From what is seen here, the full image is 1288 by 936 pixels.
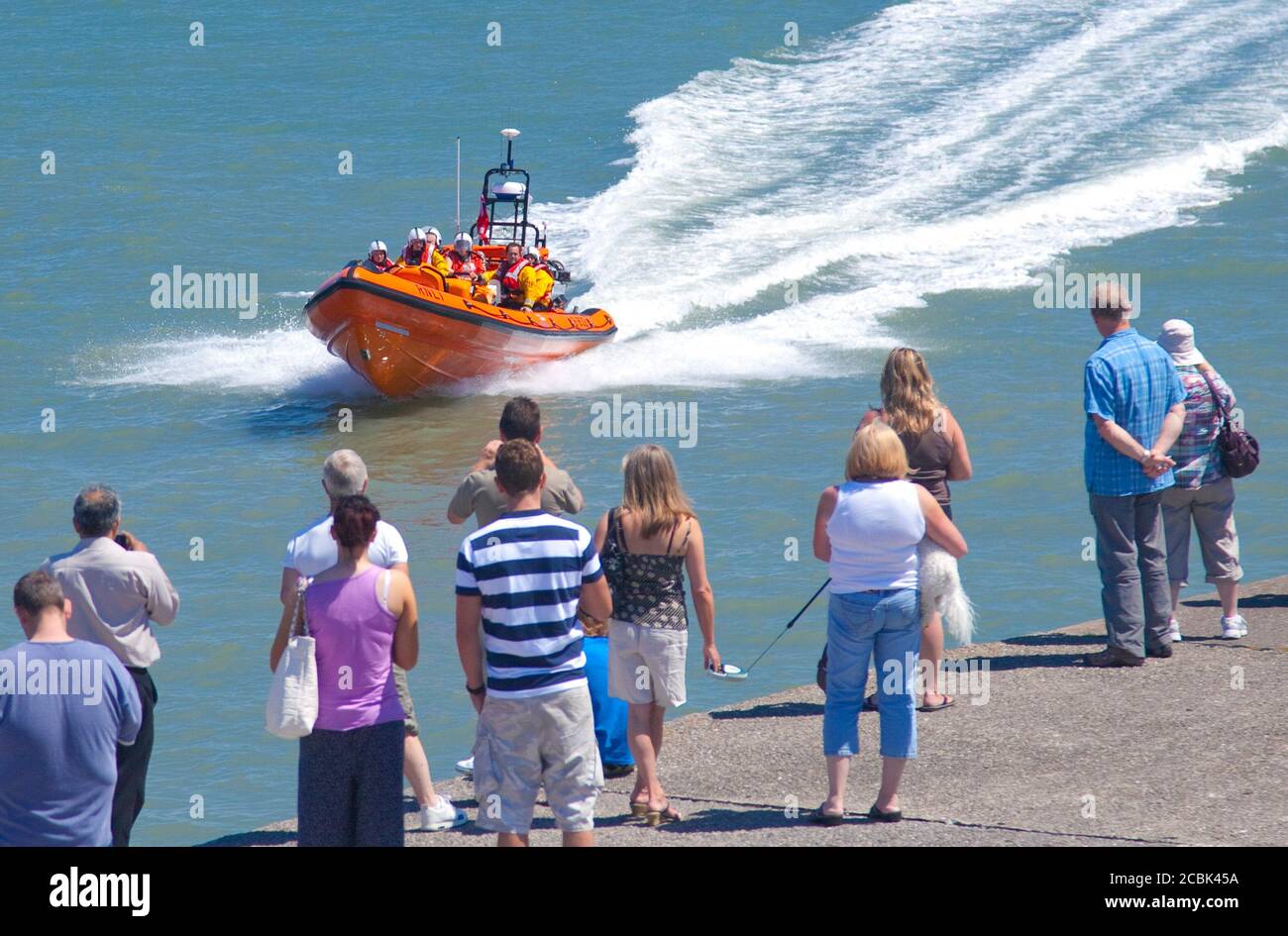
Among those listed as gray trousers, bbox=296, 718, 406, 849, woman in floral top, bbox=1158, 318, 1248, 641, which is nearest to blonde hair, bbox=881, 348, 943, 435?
woman in floral top, bbox=1158, 318, 1248, 641

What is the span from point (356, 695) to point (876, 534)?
5.79 ft

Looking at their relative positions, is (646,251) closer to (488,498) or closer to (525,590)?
(488,498)

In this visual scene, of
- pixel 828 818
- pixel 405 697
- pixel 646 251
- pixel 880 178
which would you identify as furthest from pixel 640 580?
pixel 880 178

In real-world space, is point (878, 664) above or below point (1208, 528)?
below

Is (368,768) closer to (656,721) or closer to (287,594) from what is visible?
(287,594)

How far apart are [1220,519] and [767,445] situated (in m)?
8.27

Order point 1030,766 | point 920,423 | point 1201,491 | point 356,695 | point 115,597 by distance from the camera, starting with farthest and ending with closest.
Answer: point 1201,491 → point 920,423 → point 1030,766 → point 115,597 → point 356,695

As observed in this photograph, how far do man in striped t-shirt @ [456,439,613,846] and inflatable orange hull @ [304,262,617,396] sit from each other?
39.8 ft

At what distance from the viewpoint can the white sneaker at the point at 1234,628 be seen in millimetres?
7469

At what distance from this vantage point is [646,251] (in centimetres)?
2112

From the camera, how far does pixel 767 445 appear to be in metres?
15.6

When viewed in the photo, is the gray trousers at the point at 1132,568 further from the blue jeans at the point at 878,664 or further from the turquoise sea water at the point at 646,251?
the turquoise sea water at the point at 646,251
